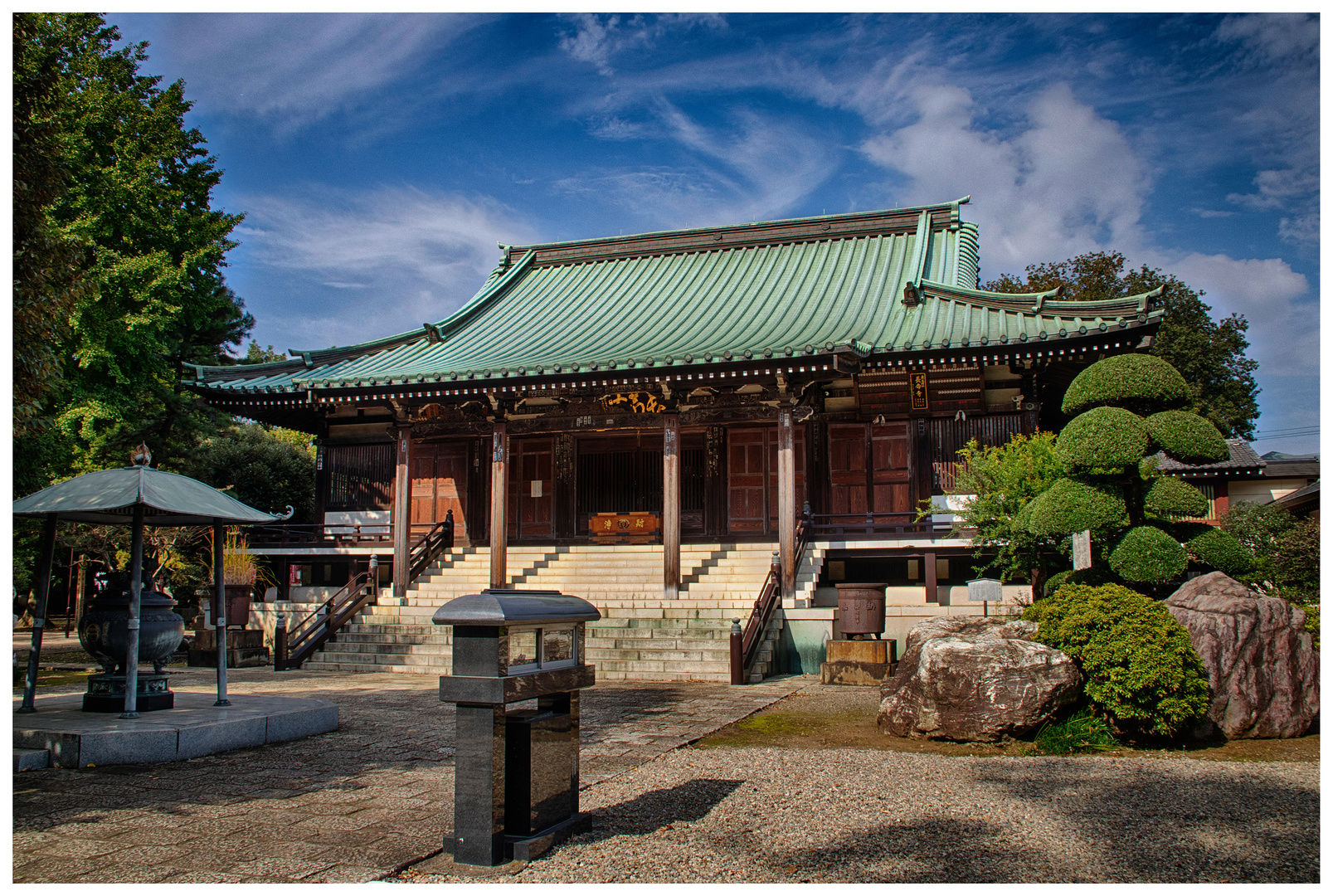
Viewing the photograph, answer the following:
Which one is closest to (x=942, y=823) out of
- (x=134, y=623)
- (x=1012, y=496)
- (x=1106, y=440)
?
(x=1106, y=440)

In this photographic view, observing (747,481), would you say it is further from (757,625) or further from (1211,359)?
(1211,359)

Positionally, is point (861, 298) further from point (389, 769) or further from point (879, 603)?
point (389, 769)

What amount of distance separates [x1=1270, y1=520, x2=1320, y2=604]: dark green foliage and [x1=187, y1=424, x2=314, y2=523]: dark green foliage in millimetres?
21021

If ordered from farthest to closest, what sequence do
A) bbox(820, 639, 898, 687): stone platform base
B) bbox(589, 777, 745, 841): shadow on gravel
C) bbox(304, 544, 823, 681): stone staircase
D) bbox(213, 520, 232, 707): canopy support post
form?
bbox(304, 544, 823, 681): stone staircase
bbox(820, 639, 898, 687): stone platform base
bbox(213, 520, 232, 707): canopy support post
bbox(589, 777, 745, 841): shadow on gravel

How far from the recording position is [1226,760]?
20.9 feet

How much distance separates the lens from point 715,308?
62.2 feet

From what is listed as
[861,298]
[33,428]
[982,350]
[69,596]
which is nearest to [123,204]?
[69,596]

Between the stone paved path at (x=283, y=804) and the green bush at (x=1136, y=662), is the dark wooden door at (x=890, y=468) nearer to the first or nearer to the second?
the stone paved path at (x=283, y=804)

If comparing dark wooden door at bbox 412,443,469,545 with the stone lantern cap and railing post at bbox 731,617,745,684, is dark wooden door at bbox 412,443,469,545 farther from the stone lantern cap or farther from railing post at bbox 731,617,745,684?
the stone lantern cap

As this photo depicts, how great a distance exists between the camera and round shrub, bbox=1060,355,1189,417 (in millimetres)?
8812

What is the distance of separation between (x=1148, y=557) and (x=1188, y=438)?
46.7 inches

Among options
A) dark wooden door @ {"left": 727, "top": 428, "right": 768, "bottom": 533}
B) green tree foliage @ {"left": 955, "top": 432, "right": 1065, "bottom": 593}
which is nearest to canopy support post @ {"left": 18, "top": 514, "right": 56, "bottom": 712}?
green tree foliage @ {"left": 955, "top": 432, "right": 1065, "bottom": 593}

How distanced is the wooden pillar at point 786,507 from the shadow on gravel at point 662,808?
26.5 feet

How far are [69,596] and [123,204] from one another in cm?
1158
